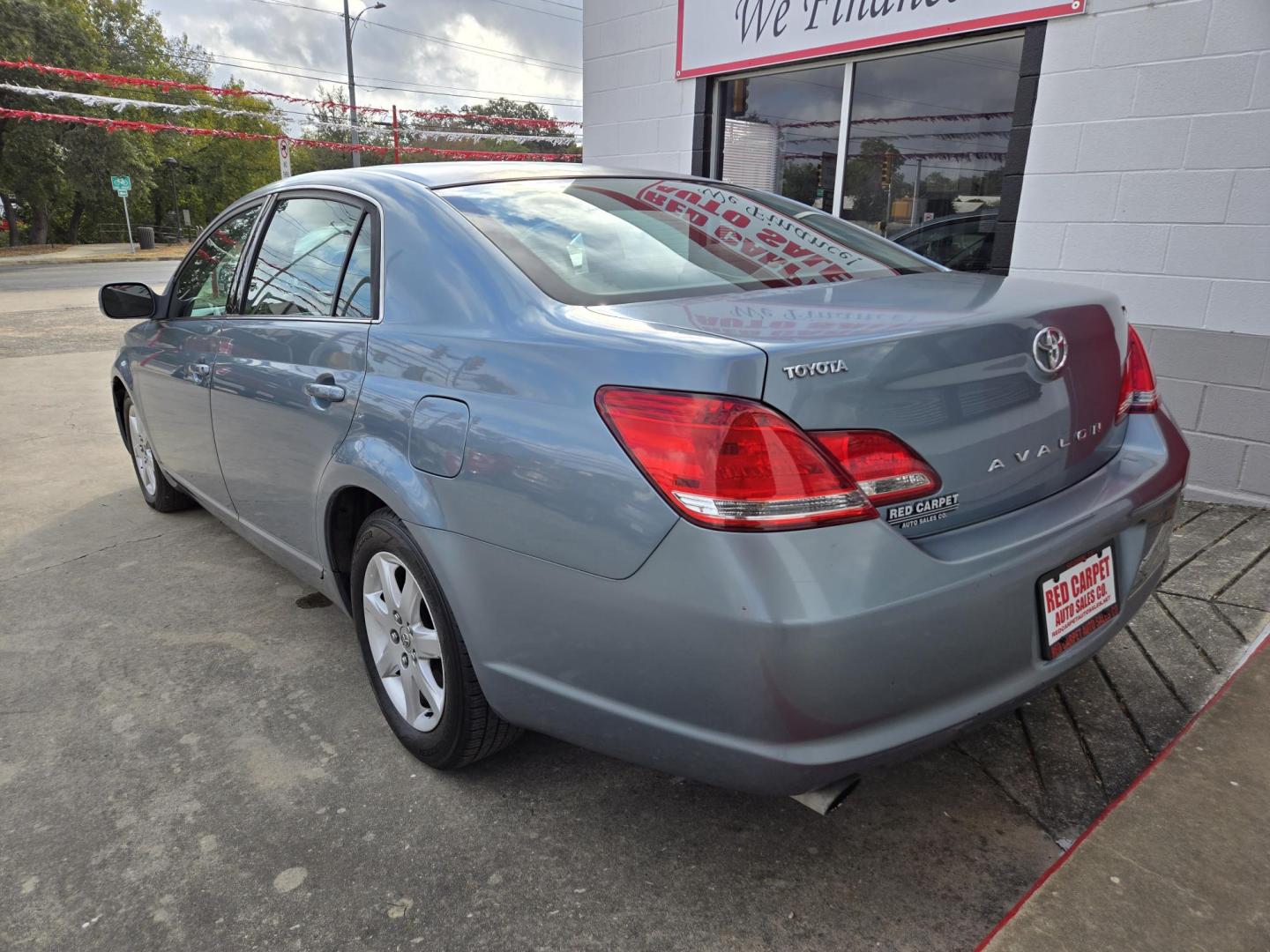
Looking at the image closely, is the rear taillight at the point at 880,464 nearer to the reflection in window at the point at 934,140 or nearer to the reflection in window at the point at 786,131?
the reflection in window at the point at 934,140

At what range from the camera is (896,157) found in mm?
6012

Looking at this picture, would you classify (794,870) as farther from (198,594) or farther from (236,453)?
(198,594)

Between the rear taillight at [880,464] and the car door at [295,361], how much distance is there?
1364mm

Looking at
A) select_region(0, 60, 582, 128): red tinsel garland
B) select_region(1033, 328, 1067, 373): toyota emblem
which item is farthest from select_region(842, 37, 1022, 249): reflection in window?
select_region(0, 60, 582, 128): red tinsel garland

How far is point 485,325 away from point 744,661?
100cm

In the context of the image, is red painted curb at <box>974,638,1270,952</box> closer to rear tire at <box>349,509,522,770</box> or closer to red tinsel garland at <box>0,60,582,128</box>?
rear tire at <box>349,509,522,770</box>

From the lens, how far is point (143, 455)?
4.68 m

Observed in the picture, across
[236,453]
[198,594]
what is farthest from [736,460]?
[198,594]

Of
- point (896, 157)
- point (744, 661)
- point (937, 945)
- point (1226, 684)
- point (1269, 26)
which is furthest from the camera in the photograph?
point (896, 157)

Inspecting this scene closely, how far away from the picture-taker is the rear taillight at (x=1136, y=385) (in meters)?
2.32

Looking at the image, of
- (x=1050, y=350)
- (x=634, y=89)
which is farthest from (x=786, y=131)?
(x=1050, y=350)

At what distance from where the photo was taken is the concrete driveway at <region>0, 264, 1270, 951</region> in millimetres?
1951

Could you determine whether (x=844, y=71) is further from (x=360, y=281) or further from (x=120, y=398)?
(x=120, y=398)

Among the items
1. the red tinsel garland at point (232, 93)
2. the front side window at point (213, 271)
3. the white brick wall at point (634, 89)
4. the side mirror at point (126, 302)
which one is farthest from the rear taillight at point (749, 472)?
the red tinsel garland at point (232, 93)
